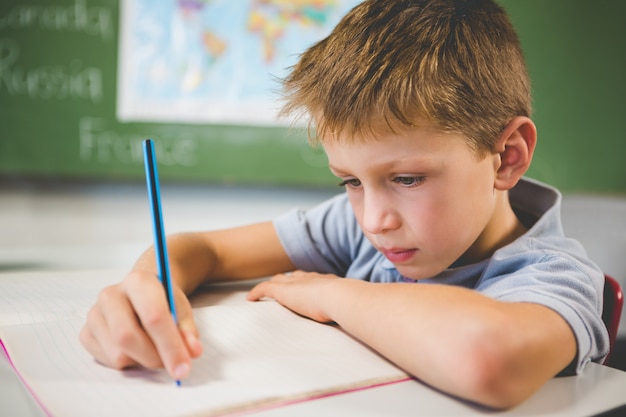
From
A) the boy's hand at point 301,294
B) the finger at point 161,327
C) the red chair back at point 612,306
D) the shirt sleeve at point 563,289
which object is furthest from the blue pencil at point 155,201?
the red chair back at point 612,306

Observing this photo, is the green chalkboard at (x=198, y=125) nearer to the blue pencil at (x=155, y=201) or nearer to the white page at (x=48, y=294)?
the white page at (x=48, y=294)

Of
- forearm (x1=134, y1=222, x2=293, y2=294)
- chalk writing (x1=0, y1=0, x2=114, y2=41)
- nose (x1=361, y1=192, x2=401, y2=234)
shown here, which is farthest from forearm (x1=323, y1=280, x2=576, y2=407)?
chalk writing (x1=0, y1=0, x2=114, y2=41)

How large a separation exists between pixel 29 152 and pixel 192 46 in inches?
22.8

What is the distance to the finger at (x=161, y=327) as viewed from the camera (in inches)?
18.8

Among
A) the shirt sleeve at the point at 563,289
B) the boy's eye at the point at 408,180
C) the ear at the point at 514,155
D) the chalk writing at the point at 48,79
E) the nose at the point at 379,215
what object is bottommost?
the shirt sleeve at the point at 563,289

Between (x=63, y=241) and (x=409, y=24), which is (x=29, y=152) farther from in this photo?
(x=409, y=24)

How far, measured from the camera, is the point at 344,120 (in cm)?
70

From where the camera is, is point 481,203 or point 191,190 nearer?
point 481,203

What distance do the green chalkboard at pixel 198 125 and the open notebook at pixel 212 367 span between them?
1.14 m

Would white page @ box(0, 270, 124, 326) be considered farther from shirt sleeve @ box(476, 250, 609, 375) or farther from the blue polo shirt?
shirt sleeve @ box(476, 250, 609, 375)

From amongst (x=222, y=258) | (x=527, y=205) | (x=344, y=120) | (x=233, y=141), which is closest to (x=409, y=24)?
(x=344, y=120)

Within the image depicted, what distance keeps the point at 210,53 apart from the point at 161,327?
1467 millimetres

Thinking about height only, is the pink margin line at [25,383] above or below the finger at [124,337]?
below

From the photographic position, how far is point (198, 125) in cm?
185
